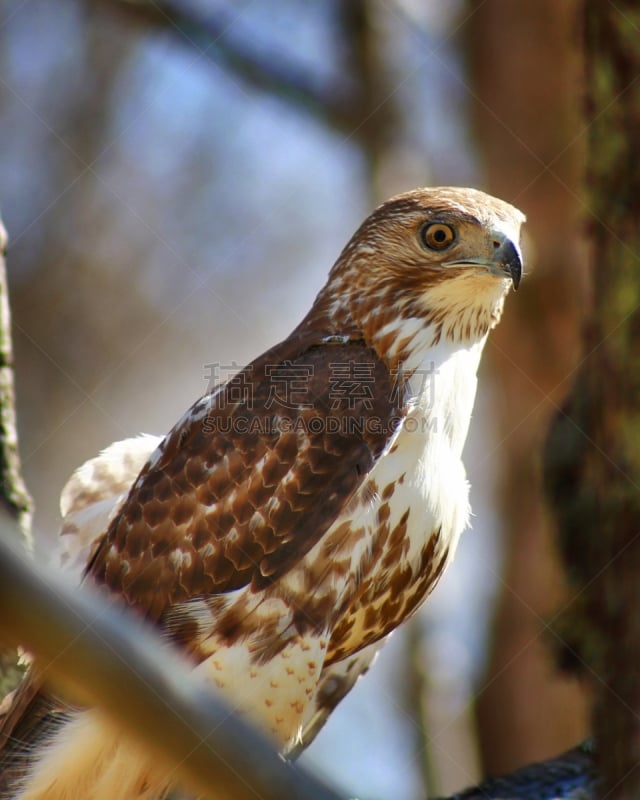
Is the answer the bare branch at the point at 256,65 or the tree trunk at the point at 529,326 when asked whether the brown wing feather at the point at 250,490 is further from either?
the bare branch at the point at 256,65

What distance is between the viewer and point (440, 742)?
8.98m

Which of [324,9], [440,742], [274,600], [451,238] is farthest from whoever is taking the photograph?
[324,9]

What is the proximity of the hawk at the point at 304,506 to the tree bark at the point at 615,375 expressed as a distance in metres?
0.56

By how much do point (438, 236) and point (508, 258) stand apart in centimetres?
29

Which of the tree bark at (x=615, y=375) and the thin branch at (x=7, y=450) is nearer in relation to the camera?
the tree bark at (x=615, y=375)

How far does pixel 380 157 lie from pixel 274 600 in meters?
6.18

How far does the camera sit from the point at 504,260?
4.00m

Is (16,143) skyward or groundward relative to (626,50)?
groundward

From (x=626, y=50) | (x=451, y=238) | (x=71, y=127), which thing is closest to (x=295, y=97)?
(x=71, y=127)

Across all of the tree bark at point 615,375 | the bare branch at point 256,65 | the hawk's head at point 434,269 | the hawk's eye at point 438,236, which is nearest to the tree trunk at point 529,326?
the bare branch at point 256,65

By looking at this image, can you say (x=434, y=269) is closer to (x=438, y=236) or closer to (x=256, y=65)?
(x=438, y=236)

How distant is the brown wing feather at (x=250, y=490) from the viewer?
146 inches

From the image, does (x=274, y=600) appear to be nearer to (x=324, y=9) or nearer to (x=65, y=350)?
(x=65, y=350)

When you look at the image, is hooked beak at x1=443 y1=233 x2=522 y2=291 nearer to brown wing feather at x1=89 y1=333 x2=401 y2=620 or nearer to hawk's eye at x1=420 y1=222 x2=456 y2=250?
hawk's eye at x1=420 y1=222 x2=456 y2=250
